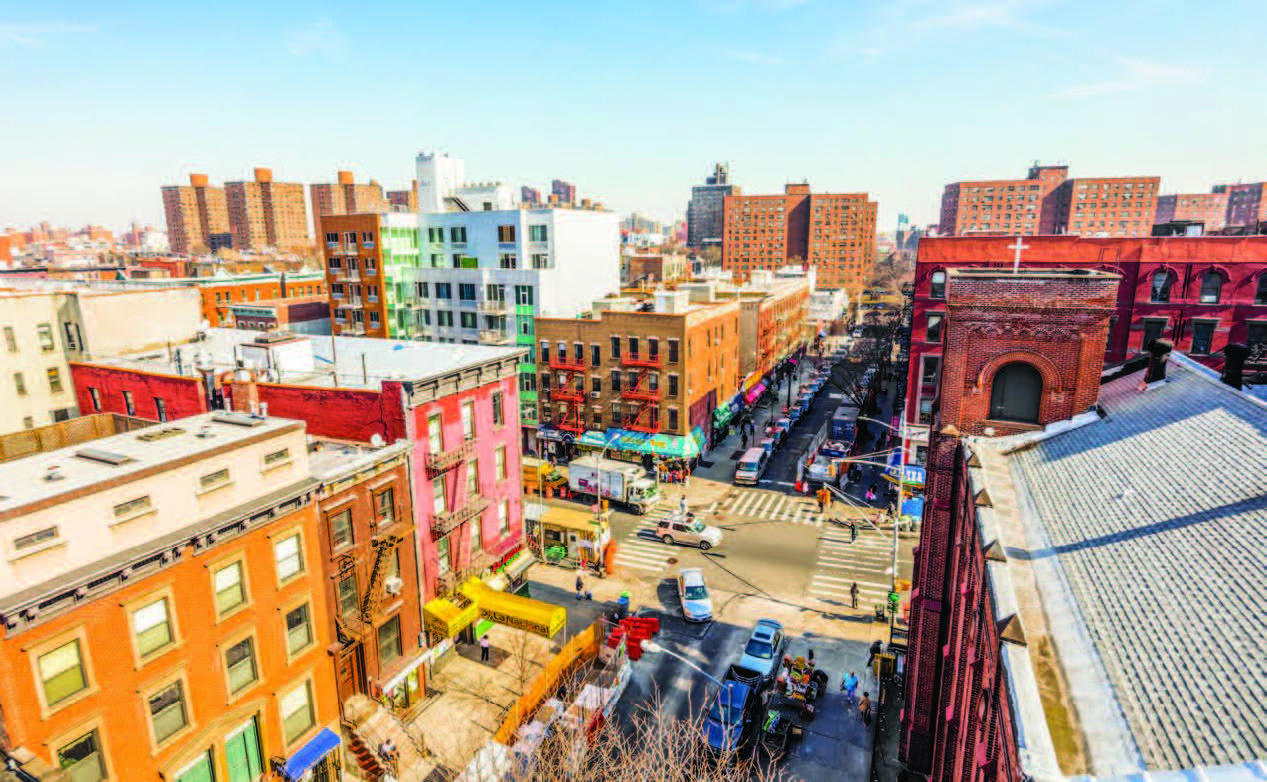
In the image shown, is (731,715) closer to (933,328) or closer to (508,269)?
(933,328)

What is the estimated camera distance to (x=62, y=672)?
15.1 m

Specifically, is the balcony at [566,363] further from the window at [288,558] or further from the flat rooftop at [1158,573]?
the flat rooftop at [1158,573]

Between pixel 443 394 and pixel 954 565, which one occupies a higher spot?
pixel 443 394

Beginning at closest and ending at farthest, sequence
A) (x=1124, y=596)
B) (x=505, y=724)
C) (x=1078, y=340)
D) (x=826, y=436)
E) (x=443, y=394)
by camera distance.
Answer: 1. (x=1124, y=596)
2. (x=1078, y=340)
3. (x=505, y=724)
4. (x=443, y=394)
5. (x=826, y=436)

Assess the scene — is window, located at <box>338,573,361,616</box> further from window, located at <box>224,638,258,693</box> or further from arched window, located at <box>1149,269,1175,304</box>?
arched window, located at <box>1149,269,1175,304</box>

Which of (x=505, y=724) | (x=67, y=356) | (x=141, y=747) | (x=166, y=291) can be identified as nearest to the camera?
(x=141, y=747)

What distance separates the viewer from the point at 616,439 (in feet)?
172

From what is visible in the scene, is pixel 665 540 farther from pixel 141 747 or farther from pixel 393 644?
pixel 141 747

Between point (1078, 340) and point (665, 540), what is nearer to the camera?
point (1078, 340)

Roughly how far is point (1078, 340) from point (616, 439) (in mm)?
36767

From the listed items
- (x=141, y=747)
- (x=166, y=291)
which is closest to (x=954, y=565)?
(x=141, y=747)

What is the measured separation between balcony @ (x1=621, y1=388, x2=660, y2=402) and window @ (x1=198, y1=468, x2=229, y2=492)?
1344 inches

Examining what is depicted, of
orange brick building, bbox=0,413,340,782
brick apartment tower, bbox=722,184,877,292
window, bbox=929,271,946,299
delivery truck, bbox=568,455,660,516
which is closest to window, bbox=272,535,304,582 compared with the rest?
orange brick building, bbox=0,413,340,782

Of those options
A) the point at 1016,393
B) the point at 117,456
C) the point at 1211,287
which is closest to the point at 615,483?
the point at 1016,393
